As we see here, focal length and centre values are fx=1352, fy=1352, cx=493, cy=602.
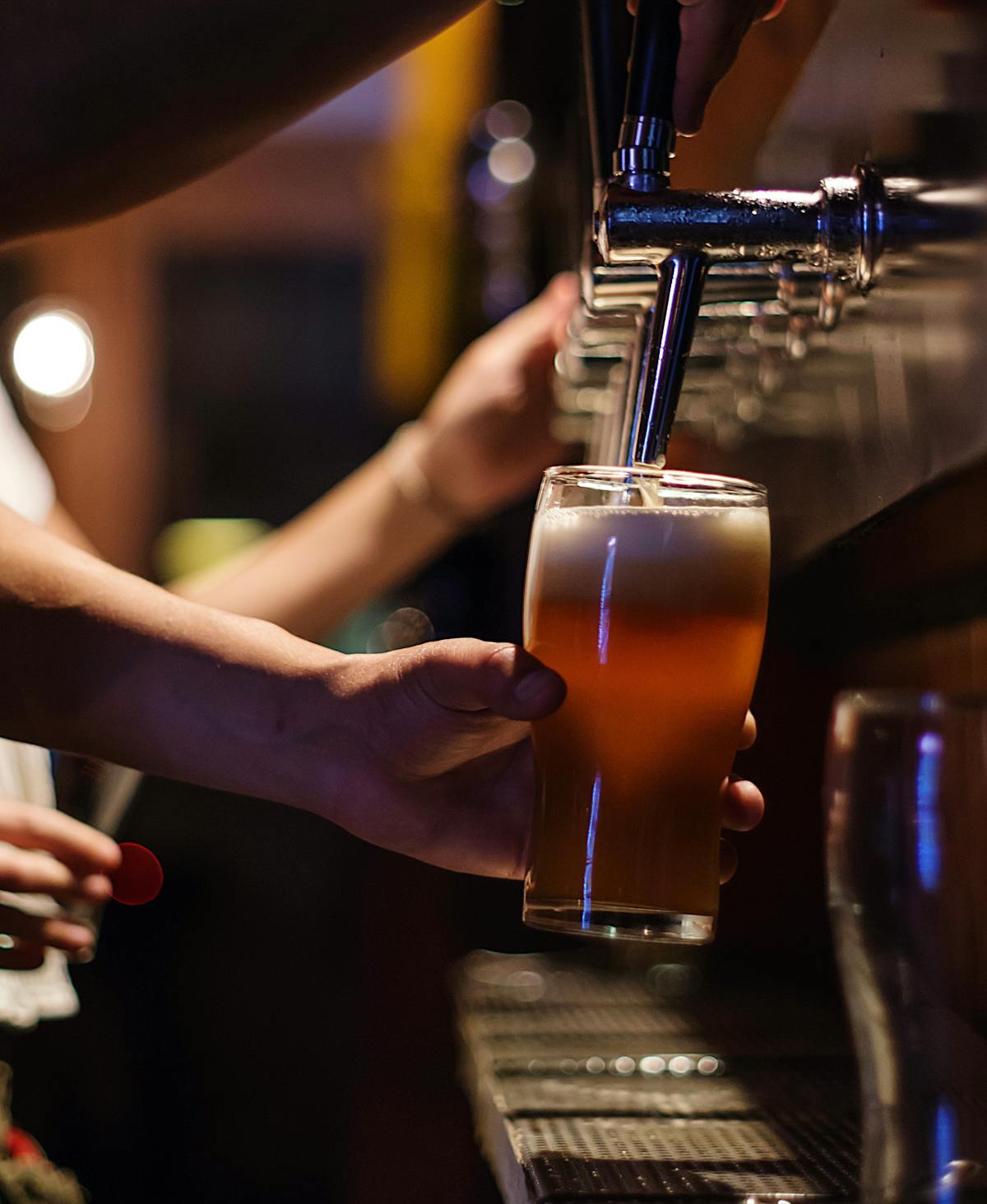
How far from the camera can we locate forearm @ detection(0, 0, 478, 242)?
63 cm

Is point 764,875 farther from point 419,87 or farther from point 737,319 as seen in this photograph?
point 419,87

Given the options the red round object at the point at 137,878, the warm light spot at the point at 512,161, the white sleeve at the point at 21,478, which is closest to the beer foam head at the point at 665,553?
the red round object at the point at 137,878

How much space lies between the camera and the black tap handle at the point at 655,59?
0.67 meters

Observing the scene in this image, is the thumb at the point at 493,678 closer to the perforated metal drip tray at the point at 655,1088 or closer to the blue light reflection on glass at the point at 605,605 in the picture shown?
the blue light reflection on glass at the point at 605,605

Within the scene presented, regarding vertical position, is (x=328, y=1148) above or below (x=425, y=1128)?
below

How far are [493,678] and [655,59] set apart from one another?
0.32 metres

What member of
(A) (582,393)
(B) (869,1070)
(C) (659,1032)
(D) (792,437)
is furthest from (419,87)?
(B) (869,1070)

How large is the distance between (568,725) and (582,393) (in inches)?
24.5

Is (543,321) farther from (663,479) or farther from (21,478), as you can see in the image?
(663,479)

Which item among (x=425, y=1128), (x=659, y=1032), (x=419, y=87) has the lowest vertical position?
(x=425, y=1128)

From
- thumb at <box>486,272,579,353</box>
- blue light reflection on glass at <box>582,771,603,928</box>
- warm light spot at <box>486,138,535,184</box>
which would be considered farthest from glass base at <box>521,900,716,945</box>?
warm light spot at <box>486,138,535,184</box>

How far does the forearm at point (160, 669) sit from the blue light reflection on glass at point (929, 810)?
318mm

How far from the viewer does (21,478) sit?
1.45 m

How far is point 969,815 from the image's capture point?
0.51 meters
